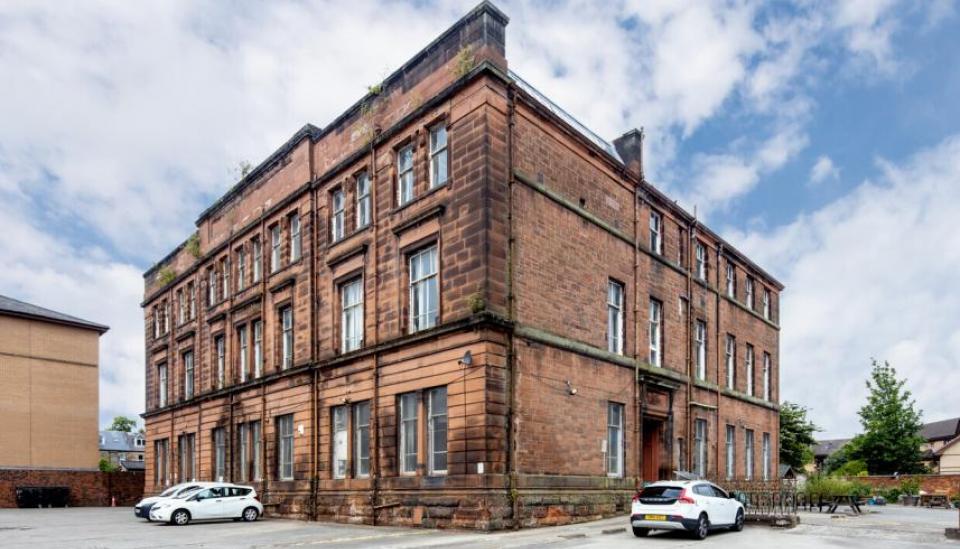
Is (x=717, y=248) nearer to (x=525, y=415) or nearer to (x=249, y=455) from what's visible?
(x=525, y=415)

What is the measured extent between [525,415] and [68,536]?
43.4 ft

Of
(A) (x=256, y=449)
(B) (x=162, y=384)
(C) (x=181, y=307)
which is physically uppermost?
(C) (x=181, y=307)

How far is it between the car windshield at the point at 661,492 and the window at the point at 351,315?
10765mm

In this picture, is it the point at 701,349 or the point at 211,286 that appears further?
the point at 211,286

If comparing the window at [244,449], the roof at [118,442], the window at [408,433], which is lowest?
the roof at [118,442]

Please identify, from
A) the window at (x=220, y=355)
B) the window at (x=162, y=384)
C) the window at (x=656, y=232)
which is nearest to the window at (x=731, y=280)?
the window at (x=656, y=232)

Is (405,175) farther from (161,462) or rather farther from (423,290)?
(161,462)

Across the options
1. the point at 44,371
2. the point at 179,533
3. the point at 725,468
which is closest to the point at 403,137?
the point at 179,533

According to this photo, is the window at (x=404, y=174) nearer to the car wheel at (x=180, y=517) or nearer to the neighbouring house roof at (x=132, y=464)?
the car wheel at (x=180, y=517)

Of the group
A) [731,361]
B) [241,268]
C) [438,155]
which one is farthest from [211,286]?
[731,361]

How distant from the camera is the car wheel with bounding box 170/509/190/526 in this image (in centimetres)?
2642

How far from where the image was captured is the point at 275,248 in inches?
1273

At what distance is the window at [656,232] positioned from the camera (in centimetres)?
2977

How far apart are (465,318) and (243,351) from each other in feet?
55.2
